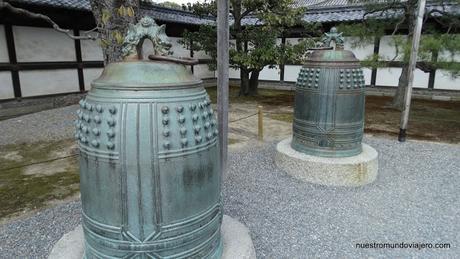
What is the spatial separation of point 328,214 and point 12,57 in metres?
8.95

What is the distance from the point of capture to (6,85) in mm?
8555

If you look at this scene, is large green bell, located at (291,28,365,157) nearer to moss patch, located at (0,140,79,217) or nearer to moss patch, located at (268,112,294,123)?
moss patch, located at (0,140,79,217)

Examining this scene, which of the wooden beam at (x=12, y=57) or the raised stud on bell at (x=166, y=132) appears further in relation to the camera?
the wooden beam at (x=12, y=57)

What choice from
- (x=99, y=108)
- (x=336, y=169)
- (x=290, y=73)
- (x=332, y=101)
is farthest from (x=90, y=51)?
(x=99, y=108)

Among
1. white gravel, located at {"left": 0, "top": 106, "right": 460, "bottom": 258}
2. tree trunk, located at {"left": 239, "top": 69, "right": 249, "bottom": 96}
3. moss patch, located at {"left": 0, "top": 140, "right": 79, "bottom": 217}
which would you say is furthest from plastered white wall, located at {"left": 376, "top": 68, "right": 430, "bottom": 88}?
moss patch, located at {"left": 0, "top": 140, "right": 79, "bottom": 217}

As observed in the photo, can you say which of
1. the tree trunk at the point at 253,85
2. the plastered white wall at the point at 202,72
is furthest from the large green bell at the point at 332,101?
the plastered white wall at the point at 202,72

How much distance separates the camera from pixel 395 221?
136 inches

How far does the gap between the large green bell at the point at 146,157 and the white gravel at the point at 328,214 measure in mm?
1294

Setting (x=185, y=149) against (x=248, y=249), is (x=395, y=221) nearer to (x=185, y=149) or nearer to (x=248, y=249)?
(x=248, y=249)

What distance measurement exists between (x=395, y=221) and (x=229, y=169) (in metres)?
2.40

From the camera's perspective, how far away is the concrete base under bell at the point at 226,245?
2.27m

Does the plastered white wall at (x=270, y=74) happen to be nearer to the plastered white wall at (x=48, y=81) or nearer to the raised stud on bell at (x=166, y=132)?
the plastered white wall at (x=48, y=81)

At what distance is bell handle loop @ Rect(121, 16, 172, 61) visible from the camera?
1859 mm

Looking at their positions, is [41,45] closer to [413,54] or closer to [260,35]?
[260,35]
